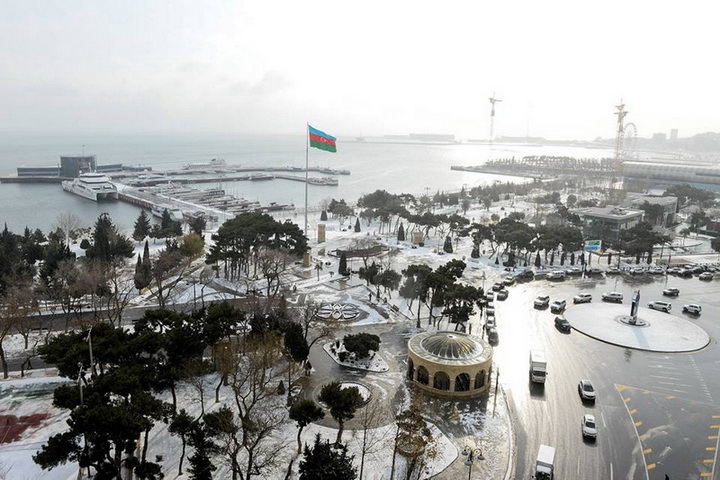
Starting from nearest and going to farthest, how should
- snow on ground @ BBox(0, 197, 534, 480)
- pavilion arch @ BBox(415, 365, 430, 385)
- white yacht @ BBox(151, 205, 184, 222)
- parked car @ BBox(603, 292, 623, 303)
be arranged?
snow on ground @ BBox(0, 197, 534, 480)
pavilion arch @ BBox(415, 365, 430, 385)
parked car @ BBox(603, 292, 623, 303)
white yacht @ BBox(151, 205, 184, 222)

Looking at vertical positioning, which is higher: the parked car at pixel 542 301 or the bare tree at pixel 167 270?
the bare tree at pixel 167 270

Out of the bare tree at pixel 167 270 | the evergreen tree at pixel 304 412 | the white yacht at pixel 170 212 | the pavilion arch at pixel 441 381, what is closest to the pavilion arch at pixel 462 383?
the pavilion arch at pixel 441 381

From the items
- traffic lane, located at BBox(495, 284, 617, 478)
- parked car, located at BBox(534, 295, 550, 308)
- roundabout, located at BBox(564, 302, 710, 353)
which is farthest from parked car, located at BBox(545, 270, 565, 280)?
traffic lane, located at BBox(495, 284, 617, 478)

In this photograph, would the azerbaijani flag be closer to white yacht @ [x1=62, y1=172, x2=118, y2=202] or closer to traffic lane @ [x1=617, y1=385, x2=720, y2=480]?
traffic lane @ [x1=617, y1=385, x2=720, y2=480]

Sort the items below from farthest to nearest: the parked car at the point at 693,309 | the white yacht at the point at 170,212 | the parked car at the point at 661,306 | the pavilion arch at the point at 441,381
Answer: the white yacht at the point at 170,212
the parked car at the point at 661,306
the parked car at the point at 693,309
the pavilion arch at the point at 441,381

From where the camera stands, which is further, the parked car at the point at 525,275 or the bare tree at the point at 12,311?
the parked car at the point at 525,275

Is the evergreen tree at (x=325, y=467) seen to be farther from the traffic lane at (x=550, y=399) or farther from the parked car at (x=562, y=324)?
the parked car at (x=562, y=324)

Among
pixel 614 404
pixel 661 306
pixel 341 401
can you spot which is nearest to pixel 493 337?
pixel 614 404
